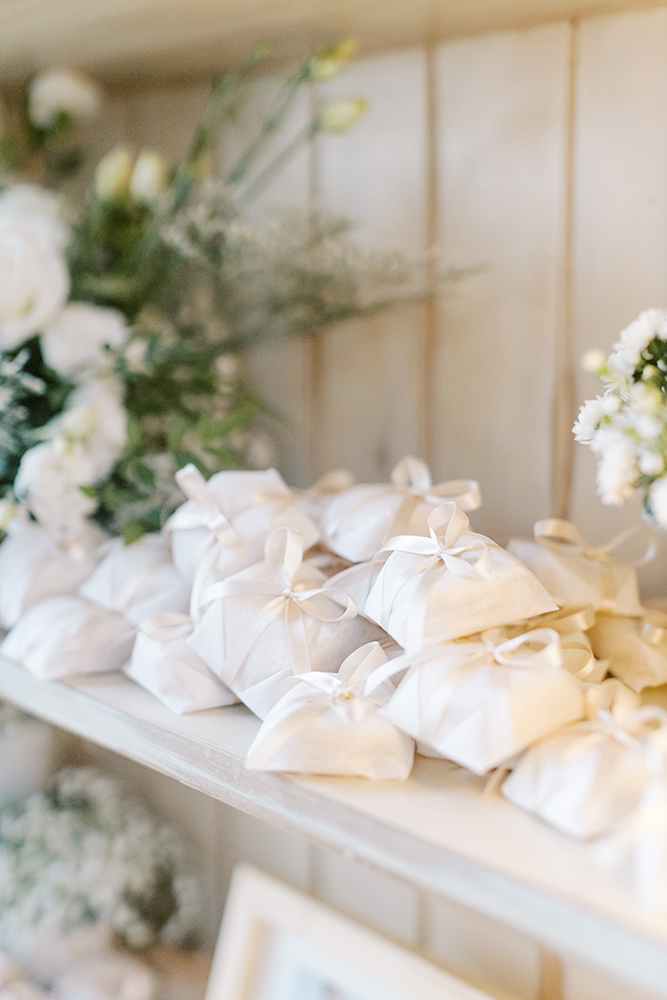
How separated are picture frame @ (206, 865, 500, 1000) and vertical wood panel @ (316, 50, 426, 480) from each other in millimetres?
447

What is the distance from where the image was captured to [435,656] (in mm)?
430

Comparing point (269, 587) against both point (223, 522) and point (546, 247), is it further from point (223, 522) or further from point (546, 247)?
point (546, 247)

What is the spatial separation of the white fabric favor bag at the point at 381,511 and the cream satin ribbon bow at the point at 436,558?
53 millimetres

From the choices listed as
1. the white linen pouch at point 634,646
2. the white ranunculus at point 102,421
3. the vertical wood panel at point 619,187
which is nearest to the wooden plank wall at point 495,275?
the vertical wood panel at point 619,187

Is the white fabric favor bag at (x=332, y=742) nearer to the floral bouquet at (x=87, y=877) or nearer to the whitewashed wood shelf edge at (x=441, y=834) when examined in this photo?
the whitewashed wood shelf edge at (x=441, y=834)

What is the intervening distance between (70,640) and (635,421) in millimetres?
447

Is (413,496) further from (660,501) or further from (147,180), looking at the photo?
(147,180)

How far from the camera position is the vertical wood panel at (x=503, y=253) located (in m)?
0.67

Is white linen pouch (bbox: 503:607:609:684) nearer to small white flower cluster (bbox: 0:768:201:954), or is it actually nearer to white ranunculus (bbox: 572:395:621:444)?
white ranunculus (bbox: 572:395:621:444)

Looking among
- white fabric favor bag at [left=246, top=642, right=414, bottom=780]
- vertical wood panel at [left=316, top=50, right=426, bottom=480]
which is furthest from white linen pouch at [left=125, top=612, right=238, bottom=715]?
vertical wood panel at [left=316, top=50, right=426, bottom=480]

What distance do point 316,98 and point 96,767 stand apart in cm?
88

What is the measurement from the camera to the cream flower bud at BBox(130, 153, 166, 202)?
0.75 meters

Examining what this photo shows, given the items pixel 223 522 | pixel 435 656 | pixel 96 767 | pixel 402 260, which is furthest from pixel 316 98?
pixel 96 767

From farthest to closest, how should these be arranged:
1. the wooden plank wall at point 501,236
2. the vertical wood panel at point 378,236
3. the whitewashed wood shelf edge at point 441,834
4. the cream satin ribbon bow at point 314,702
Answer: the vertical wood panel at point 378,236
the wooden plank wall at point 501,236
the cream satin ribbon bow at point 314,702
the whitewashed wood shelf edge at point 441,834
